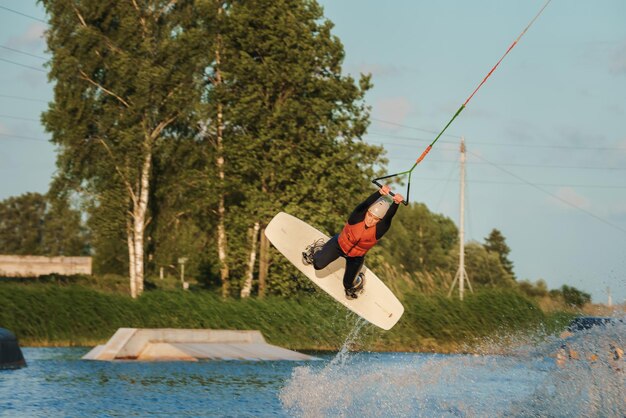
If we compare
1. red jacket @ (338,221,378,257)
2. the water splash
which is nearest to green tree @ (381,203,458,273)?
the water splash

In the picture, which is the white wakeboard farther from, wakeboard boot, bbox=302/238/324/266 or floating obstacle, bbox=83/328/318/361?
floating obstacle, bbox=83/328/318/361

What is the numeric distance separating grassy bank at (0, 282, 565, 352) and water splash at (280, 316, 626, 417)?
5.43 m

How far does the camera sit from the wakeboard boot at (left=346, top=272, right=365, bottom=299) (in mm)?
15672

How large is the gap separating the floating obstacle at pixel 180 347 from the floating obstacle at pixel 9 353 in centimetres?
305

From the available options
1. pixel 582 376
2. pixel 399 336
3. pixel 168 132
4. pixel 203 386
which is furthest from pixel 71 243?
pixel 582 376

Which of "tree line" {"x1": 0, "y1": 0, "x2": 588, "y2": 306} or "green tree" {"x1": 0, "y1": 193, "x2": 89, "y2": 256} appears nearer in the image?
"tree line" {"x1": 0, "y1": 0, "x2": 588, "y2": 306}

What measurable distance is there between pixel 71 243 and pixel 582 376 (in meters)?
93.7

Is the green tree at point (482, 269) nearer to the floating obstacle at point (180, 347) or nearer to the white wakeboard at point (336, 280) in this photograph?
the floating obstacle at point (180, 347)

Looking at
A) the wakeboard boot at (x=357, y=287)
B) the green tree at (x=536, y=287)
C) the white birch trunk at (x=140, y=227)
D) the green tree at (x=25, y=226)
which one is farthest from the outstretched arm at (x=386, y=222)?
the green tree at (x=25, y=226)

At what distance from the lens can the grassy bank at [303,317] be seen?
27.9 m

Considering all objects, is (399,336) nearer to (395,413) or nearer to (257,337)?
(257,337)

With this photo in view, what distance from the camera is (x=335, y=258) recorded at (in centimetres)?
1457

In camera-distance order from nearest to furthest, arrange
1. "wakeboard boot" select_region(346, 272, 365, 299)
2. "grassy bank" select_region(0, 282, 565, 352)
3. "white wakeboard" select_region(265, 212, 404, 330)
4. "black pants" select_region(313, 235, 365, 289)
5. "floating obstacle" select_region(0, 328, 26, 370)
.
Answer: "black pants" select_region(313, 235, 365, 289) < "wakeboard boot" select_region(346, 272, 365, 299) < "white wakeboard" select_region(265, 212, 404, 330) < "floating obstacle" select_region(0, 328, 26, 370) < "grassy bank" select_region(0, 282, 565, 352)

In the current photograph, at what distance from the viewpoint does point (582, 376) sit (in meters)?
13.6
